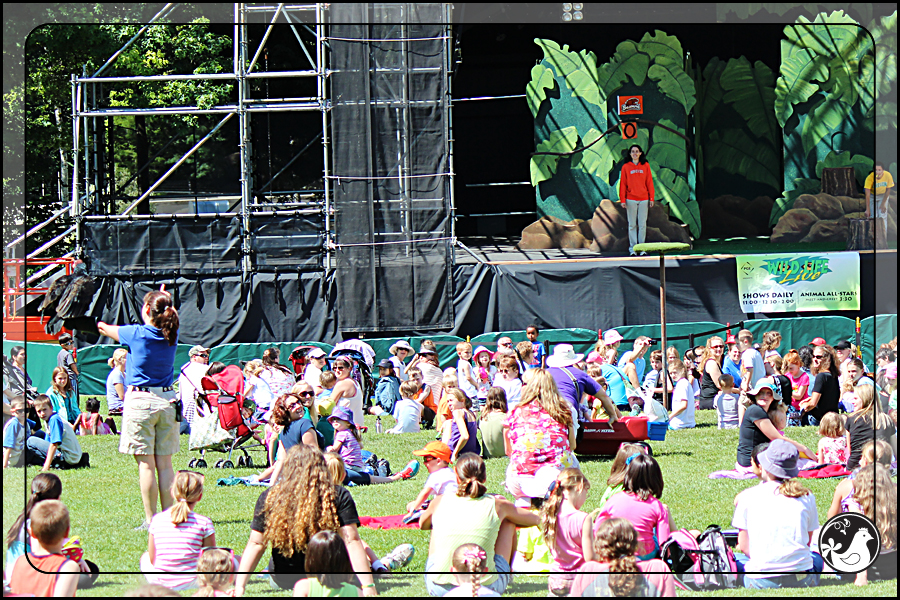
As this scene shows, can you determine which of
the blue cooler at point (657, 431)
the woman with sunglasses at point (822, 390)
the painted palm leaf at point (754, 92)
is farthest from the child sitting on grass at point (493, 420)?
the painted palm leaf at point (754, 92)

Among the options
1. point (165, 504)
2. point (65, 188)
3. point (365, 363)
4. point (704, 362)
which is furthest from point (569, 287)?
point (65, 188)

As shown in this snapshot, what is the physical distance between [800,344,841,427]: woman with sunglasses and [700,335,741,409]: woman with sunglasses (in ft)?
4.70

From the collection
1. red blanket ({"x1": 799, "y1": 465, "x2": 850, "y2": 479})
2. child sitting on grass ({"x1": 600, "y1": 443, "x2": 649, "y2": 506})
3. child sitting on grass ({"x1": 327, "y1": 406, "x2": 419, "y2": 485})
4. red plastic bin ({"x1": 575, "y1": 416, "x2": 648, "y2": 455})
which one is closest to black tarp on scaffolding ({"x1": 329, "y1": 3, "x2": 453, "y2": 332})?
red plastic bin ({"x1": 575, "y1": 416, "x2": 648, "y2": 455})

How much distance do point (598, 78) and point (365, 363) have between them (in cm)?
978

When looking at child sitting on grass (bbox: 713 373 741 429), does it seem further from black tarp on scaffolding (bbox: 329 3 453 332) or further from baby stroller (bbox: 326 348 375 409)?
black tarp on scaffolding (bbox: 329 3 453 332)

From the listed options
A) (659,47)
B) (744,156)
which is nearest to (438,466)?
(659,47)

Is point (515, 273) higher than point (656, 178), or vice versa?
point (656, 178)

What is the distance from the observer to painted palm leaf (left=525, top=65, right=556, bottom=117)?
19.8 meters

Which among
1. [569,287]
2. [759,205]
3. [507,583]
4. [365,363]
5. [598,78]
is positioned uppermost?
[598,78]

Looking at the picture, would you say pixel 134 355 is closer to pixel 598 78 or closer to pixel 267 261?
pixel 267 261

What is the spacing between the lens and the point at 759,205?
22203 millimetres

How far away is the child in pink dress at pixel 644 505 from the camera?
5.34 m

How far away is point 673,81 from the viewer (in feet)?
65.7

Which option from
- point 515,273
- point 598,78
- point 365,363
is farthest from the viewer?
point 598,78
